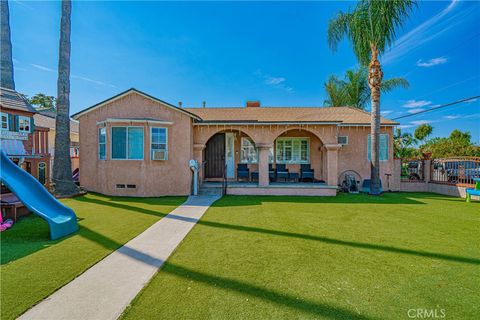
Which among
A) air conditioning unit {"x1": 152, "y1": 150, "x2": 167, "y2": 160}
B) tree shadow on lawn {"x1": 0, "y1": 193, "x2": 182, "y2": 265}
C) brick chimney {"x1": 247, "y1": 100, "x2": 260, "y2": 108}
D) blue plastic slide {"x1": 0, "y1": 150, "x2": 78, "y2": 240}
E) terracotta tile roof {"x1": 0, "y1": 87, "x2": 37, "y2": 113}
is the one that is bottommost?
tree shadow on lawn {"x1": 0, "y1": 193, "x2": 182, "y2": 265}

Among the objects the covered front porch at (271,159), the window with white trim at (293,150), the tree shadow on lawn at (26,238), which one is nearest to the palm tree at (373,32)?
the covered front porch at (271,159)

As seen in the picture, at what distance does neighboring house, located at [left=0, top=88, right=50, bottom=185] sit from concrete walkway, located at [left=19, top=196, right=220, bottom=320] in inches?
307

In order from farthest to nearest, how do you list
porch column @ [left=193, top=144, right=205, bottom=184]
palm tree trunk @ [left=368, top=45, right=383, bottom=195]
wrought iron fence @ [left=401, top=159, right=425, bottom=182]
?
wrought iron fence @ [left=401, top=159, right=425, bottom=182]
porch column @ [left=193, top=144, right=205, bottom=184]
palm tree trunk @ [left=368, top=45, right=383, bottom=195]

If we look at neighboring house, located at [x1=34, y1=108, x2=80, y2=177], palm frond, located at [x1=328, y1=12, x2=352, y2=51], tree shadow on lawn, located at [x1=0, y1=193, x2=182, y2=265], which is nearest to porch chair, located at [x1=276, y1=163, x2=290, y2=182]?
tree shadow on lawn, located at [x1=0, y1=193, x2=182, y2=265]

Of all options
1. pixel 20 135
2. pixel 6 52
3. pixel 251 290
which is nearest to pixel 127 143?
pixel 20 135

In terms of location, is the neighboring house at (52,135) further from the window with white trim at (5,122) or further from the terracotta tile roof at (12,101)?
the window with white trim at (5,122)

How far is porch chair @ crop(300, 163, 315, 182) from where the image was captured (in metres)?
13.3

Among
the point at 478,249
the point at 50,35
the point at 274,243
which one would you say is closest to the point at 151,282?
the point at 274,243

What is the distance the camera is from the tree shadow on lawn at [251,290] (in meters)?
2.73

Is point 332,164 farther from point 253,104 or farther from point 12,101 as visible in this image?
point 12,101

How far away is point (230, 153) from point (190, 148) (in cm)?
354

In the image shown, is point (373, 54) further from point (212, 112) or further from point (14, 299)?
point (14, 299)

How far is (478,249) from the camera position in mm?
4773

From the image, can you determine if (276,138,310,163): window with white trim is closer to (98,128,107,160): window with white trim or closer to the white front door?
→ the white front door
